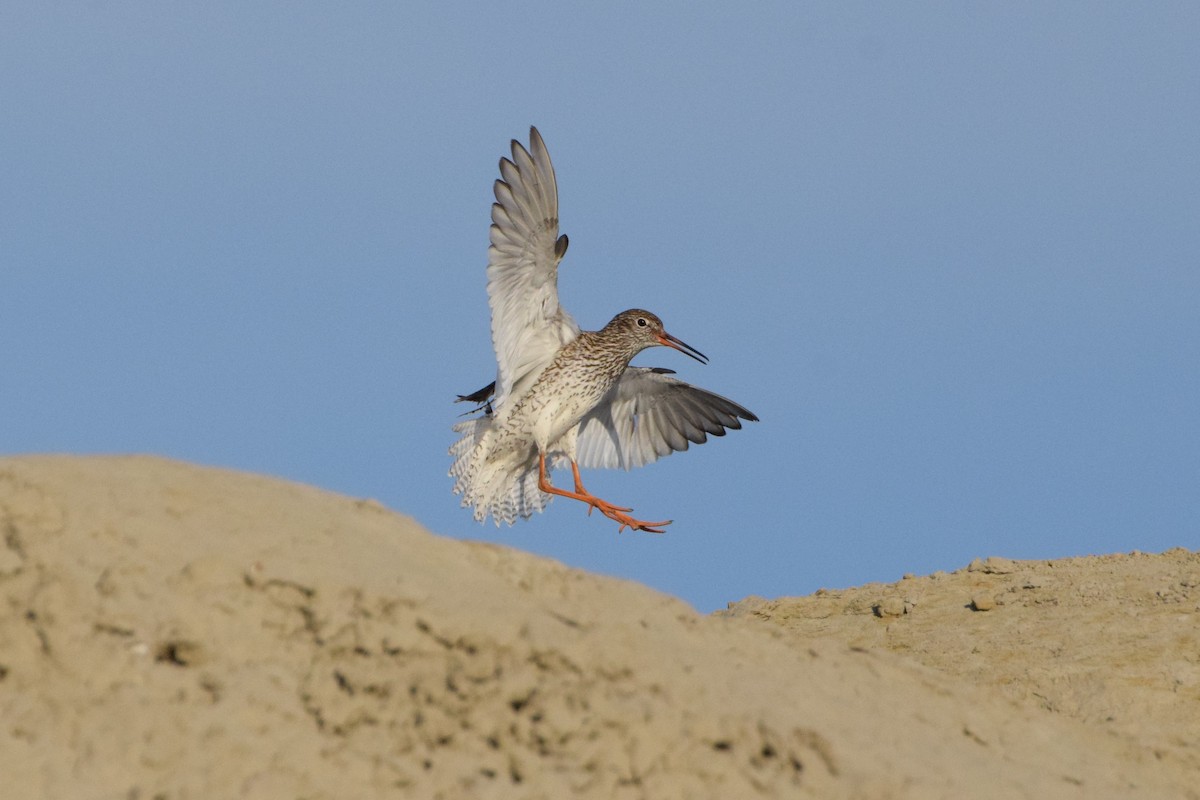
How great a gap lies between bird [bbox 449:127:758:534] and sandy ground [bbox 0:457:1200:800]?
16.5ft

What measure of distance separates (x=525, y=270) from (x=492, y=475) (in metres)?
2.36

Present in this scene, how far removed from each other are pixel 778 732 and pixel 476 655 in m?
1.05

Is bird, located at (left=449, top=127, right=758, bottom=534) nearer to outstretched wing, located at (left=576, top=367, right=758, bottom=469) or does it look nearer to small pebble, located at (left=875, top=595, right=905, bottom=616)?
outstretched wing, located at (left=576, top=367, right=758, bottom=469)

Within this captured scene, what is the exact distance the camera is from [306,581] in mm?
4777

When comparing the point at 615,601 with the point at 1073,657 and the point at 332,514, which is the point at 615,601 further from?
the point at 1073,657

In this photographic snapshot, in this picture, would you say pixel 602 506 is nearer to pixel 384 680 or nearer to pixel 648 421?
pixel 648 421

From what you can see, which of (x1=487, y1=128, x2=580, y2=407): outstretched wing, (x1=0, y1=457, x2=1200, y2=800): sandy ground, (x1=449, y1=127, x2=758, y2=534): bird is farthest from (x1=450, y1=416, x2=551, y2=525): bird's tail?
(x1=0, y1=457, x2=1200, y2=800): sandy ground

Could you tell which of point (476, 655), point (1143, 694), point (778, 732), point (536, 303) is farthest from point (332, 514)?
point (536, 303)

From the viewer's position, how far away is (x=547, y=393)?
37.8 ft

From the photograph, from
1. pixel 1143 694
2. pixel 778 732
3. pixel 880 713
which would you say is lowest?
pixel 778 732

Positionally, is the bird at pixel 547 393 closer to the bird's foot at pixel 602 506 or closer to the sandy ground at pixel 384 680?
the bird's foot at pixel 602 506

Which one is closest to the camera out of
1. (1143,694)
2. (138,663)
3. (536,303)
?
(138,663)

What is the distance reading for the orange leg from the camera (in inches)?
451

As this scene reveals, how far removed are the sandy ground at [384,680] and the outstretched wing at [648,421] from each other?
7.06 metres
